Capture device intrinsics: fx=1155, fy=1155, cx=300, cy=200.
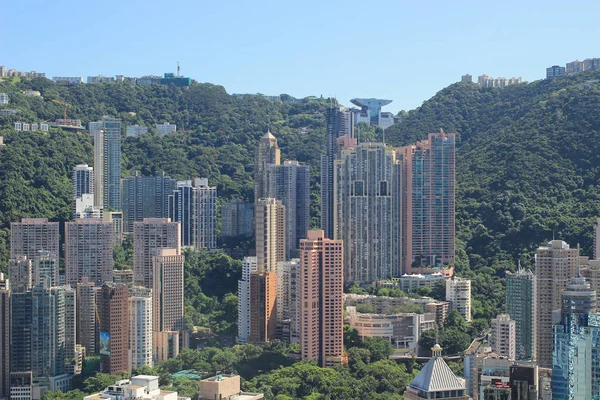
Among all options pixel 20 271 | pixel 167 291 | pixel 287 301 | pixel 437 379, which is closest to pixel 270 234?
pixel 287 301

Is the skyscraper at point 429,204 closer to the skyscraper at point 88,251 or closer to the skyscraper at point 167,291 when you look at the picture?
the skyscraper at point 167,291

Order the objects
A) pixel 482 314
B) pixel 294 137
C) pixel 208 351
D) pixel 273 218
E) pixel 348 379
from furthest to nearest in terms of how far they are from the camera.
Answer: pixel 294 137, pixel 273 218, pixel 482 314, pixel 208 351, pixel 348 379

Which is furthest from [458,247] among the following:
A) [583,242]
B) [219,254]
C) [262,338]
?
[262,338]

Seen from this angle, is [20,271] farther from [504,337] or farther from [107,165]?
[504,337]

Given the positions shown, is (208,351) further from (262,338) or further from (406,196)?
(406,196)

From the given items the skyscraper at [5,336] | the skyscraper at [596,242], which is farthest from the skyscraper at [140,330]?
the skyscraper at [596,242]

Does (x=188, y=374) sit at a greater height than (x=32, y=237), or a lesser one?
lesser
